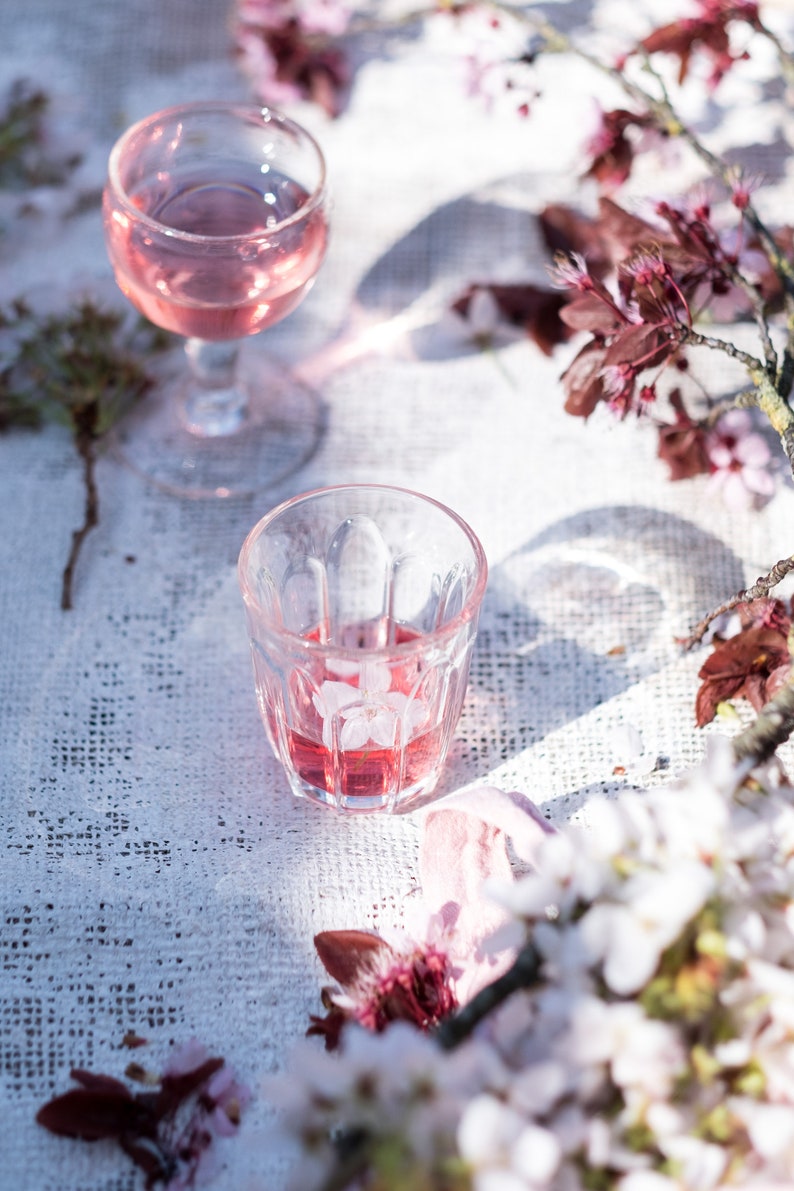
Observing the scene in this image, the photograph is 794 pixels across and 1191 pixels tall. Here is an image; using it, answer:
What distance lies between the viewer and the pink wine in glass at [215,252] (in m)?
0.97

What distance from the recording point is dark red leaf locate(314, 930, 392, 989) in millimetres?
763

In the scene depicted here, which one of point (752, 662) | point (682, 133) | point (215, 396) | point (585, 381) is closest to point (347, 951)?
point (752, 662)

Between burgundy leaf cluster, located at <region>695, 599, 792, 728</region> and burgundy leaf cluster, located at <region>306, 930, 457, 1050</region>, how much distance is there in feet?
0.94

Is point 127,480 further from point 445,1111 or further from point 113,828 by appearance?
point 445,1111

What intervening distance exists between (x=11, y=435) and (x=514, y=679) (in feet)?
1.69

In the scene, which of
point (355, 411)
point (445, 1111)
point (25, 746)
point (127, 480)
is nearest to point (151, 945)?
point (25, 746)

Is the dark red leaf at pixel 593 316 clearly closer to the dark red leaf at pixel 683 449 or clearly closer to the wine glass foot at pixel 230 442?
the dark red leaf at pixel 683 449

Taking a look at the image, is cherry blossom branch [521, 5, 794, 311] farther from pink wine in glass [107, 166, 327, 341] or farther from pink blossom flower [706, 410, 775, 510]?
pink wine in glass [107, 166, 327, 341]

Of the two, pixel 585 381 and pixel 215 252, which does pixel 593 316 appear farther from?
pixel 215 252

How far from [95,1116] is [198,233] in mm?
708

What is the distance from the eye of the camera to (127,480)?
43.2 inches

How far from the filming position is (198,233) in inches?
41.8

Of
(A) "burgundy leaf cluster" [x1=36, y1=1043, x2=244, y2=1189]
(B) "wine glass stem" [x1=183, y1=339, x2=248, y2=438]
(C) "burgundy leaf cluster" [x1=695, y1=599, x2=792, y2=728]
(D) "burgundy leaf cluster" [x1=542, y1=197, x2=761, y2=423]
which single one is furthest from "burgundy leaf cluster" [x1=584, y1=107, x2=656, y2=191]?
(A) "burgundy leaf cluster" [x1=36, y1=1043, x2=244, y2=1189]

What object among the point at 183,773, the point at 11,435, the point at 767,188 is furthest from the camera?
the point at 767,188
